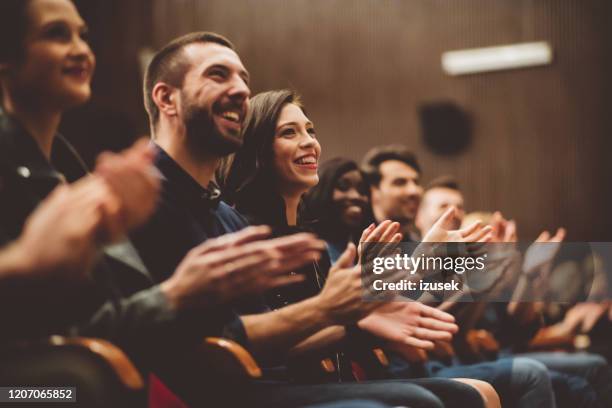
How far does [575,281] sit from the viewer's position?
337cm

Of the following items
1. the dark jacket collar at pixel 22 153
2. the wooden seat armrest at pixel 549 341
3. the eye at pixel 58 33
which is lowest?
the wooden seat armrest at pixel 549 341

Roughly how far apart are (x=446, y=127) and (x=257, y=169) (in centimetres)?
396

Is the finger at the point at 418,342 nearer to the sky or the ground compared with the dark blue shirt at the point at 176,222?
nearer to the ground

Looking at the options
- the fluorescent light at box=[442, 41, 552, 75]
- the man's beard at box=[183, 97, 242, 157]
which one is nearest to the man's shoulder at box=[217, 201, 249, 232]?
the man's beard at box=[183, 97, 242, 157]

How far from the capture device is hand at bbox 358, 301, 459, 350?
5.30ft

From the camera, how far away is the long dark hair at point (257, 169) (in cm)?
192

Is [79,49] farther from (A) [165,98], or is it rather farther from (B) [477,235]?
(B) [477,235]

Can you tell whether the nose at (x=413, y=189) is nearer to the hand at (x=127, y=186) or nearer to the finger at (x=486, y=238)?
the finger at (x=486, y=238)

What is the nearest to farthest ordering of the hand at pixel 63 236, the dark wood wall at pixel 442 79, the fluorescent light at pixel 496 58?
the hand at pixel 63 236 → the dark wood wall at pixel 442 79 → the fluorescent light at pixel 496 58

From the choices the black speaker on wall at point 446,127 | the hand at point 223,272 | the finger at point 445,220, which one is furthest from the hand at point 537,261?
the black speaker on wall at point 446,127

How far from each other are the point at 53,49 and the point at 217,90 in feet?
1.44

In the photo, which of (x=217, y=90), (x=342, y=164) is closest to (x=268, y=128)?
(x=217, y=90)

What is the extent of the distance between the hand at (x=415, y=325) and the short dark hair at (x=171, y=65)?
75 centimetres

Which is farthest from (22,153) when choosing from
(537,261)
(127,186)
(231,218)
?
(537,261)
